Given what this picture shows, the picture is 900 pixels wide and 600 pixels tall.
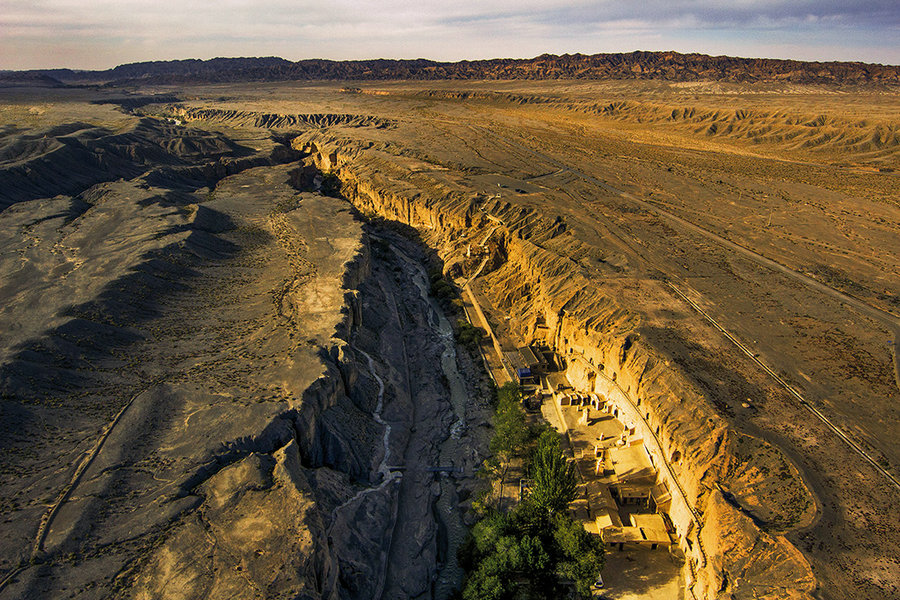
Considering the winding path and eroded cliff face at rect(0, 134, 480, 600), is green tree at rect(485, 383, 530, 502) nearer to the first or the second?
eroded cliff face at rect(0, 134, 480, 600)

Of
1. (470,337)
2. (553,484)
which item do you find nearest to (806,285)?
(470,337)

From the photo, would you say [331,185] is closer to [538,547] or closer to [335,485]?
[335,485]

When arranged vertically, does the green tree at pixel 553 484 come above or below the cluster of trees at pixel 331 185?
below

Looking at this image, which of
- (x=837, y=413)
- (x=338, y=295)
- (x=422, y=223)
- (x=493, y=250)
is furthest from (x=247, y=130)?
(x=837, y=413)

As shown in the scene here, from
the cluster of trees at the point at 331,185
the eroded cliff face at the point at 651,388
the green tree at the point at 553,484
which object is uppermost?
the cluster of trees at the point at 331,185

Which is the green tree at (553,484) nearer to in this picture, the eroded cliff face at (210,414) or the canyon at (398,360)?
the canyon at (398,360)

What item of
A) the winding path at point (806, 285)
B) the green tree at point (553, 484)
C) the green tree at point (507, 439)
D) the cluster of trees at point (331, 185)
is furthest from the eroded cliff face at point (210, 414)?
the cluster of trees at point (331, 185)
